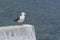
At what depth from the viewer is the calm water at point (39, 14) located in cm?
1226

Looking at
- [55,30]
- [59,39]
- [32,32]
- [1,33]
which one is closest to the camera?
[1,33]

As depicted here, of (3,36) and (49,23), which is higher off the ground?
(3,36)

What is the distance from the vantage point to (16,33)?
534 cm

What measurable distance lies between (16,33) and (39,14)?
10399mm

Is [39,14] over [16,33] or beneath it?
beneath

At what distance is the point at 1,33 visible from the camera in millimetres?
5152

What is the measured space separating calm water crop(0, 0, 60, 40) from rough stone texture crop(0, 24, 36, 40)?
571 cm

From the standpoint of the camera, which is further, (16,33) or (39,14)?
(39,14)

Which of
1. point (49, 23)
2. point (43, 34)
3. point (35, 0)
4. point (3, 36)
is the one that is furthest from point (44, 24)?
point (3, 36)

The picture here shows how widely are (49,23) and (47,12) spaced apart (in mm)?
2744

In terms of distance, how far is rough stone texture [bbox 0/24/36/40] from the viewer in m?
5.18

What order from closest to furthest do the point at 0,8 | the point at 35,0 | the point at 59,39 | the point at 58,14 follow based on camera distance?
the point at 59,39 < the point at 58,14 < the point at 0,8 < the point at 35,0

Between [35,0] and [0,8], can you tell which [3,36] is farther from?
[35,0]

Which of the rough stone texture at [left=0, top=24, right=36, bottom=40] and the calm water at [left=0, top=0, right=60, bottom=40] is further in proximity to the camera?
the calm water at [left=0, top=0, right=60, bottom=40]
